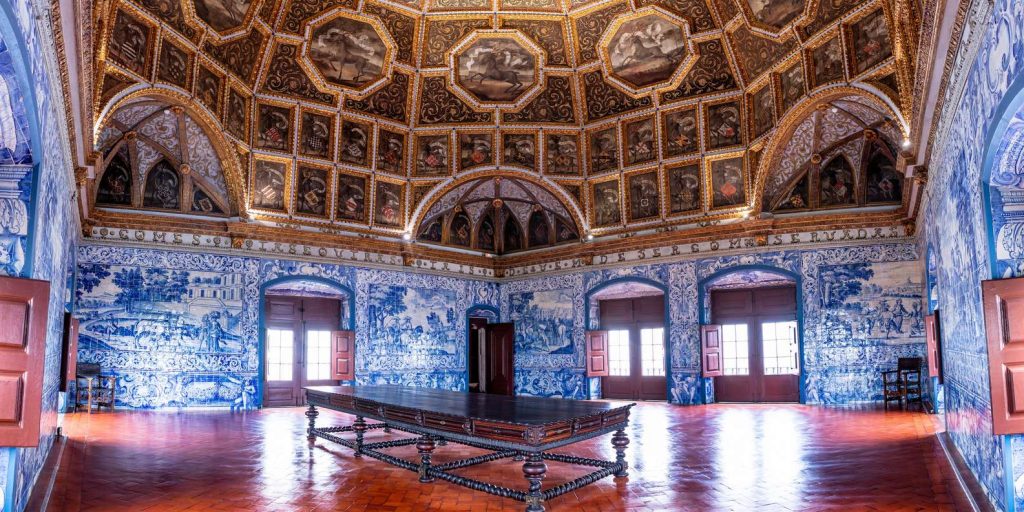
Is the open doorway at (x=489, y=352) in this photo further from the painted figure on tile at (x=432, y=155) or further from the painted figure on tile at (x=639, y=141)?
the painted figure on tile at (x=639, y=141)

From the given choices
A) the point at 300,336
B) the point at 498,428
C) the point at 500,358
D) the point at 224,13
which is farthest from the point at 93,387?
the point at 498,428

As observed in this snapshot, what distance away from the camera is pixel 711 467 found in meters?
8.52

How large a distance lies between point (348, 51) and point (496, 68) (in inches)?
153

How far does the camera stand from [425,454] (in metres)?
7.77

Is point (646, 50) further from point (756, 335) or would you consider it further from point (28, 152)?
point (28, 152)

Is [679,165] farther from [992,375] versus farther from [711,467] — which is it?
[992,375]

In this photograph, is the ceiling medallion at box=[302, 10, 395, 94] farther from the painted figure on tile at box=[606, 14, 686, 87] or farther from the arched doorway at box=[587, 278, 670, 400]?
the arched doorway at box=[587, 278, 670, 400]

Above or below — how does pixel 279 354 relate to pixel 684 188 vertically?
below

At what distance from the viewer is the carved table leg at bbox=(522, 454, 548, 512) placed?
6395 millimetres

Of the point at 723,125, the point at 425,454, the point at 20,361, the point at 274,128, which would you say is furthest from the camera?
the point at 723,125

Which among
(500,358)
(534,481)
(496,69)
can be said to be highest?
(496,69)

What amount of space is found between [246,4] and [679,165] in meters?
11.4

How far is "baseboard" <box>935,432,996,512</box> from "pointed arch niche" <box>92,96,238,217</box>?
605 inches

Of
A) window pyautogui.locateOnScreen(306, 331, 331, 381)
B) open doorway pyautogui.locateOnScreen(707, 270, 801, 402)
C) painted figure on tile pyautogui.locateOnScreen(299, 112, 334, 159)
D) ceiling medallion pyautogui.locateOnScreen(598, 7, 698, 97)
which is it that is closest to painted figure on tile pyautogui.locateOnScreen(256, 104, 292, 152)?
painted figure on tile pyautogui.locateOnScreen(299, 112, 334, 159)
